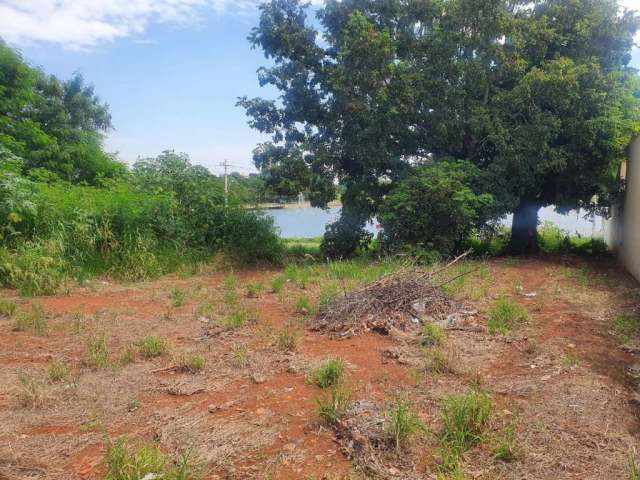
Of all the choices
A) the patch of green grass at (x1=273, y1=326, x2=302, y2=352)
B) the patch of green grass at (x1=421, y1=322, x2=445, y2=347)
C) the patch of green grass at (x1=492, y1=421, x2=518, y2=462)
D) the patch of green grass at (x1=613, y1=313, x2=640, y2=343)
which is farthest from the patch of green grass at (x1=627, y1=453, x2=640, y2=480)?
the patch of green grass at (x1=273, y1=326, x2=302, y2=352)

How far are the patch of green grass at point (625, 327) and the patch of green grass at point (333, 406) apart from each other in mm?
2855

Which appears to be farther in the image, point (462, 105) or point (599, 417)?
point (462, 105)

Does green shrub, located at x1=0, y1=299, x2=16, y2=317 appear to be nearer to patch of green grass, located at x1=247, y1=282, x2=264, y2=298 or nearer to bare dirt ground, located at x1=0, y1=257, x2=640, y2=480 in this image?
bare dirt ground, located at x1=0, y1=257, x2=640, y2=480

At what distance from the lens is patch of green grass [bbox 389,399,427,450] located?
2609 mm

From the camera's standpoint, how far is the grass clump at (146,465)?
2305mm

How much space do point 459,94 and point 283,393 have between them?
8.19m

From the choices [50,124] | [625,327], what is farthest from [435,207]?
[50,124]

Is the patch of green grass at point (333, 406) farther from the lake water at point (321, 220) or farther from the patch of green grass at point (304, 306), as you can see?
the lake water at point (321, 220)

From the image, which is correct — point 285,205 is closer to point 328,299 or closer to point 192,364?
point 328,299

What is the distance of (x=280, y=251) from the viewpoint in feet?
33.3

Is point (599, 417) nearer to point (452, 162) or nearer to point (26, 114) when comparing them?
point (452, 162)

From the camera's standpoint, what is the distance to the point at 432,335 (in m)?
4.39

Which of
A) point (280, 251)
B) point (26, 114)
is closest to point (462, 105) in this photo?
point (280, 251)

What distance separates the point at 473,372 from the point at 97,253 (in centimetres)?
641
